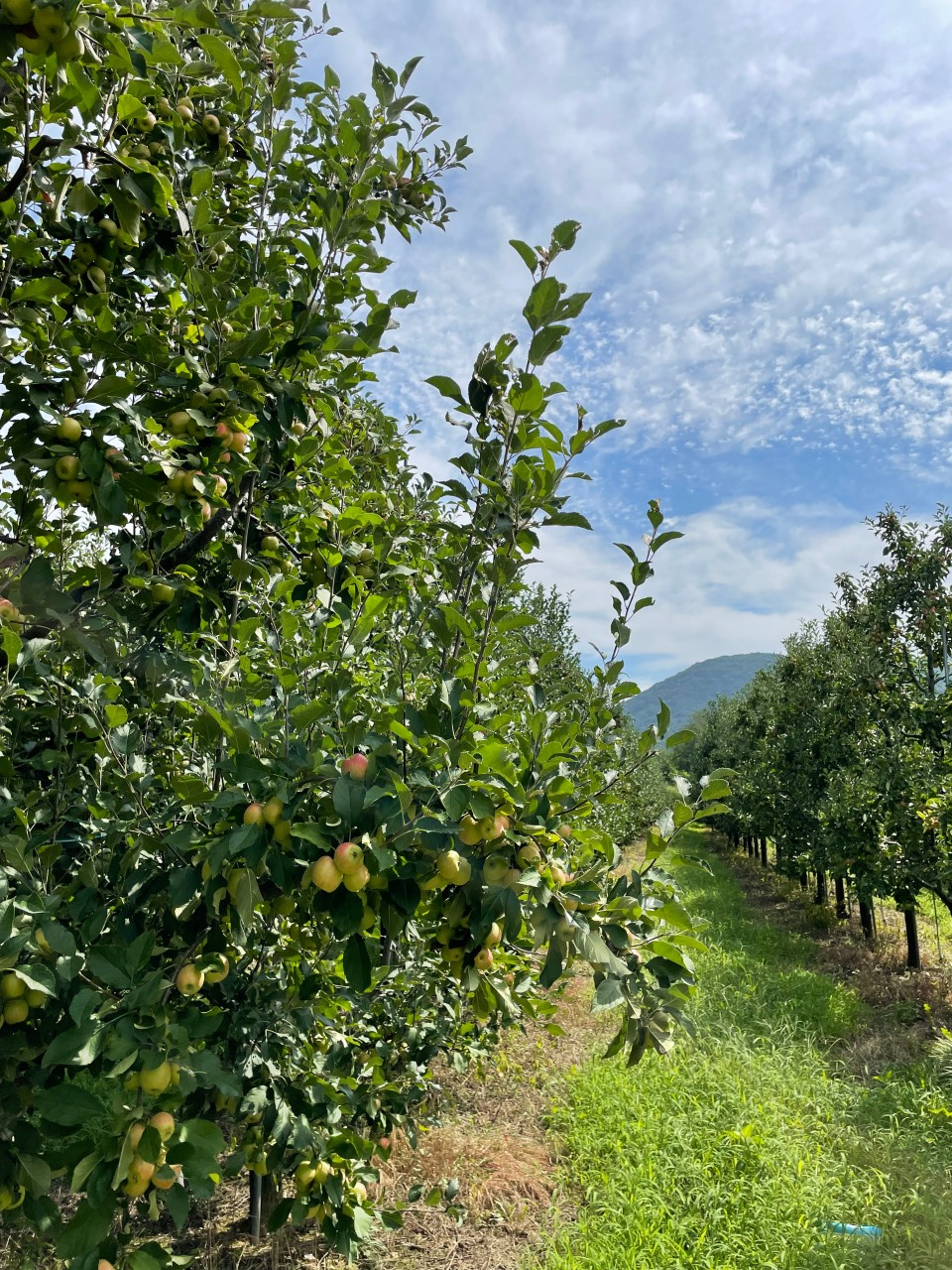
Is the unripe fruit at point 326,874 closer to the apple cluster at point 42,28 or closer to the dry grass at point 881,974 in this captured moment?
the apple cluster at point 42,28

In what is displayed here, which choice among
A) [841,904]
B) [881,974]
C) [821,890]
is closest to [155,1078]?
[881,974]

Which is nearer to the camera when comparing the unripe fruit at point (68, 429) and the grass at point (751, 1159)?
the unripe fruit at point (68, 429)

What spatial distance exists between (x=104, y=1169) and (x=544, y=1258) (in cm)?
374

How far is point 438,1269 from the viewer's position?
3.67 m

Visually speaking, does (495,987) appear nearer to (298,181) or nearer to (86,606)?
(86,606)

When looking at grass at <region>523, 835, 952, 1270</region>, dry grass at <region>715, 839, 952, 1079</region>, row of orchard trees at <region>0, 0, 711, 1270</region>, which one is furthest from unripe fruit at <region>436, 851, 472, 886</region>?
dry grass at <region>715, 839, 952, 1079</region>

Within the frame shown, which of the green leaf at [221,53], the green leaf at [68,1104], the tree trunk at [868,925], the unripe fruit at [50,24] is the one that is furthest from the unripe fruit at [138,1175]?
the tree trunk at [868,925]

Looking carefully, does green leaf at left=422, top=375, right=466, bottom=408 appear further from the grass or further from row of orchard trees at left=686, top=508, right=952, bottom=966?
row of orchard trees at left=686, top=508, right=952, bottom=966

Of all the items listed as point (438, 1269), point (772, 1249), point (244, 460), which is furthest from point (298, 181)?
point (772, 1249)

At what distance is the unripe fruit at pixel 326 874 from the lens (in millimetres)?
1268

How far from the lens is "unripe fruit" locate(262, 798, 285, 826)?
1340 mm

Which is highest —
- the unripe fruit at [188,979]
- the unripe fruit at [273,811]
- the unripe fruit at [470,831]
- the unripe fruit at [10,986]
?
the unripe fruit at [273,811]

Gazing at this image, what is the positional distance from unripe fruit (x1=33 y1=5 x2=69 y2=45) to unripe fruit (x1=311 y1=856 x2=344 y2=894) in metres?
1.55

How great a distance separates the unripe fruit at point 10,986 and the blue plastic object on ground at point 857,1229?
194 inches
